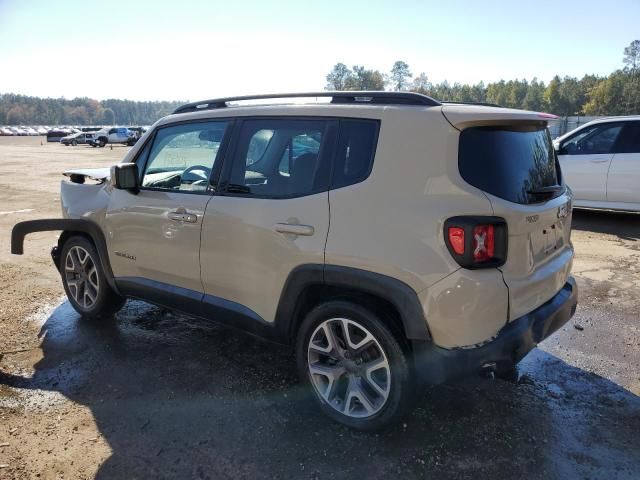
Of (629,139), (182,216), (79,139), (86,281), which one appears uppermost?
(79,139)

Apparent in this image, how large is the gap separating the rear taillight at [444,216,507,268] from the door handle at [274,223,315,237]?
77 centimetres

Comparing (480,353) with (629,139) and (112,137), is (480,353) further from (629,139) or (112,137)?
(112,137)

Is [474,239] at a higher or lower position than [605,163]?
lower

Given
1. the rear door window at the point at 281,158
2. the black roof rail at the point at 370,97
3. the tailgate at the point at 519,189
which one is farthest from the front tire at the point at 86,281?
the tailgate at the point at 519,189

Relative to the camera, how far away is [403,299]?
8.21 ft

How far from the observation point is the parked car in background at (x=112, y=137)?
45250 mm

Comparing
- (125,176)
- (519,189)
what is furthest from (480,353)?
(125,176)

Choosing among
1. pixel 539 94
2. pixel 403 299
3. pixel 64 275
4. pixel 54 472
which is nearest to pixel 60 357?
pixel 64 275

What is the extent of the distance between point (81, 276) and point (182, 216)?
1708 mm

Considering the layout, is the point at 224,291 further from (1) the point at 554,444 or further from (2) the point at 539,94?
(2) the point at 539,94

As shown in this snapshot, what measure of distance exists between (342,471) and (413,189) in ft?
4.84

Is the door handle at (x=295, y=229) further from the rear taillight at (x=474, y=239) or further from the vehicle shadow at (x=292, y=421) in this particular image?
the vehicle shadow at (x=292, y=421)

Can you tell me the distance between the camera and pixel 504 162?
2.62 meters

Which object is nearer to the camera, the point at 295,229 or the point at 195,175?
the point at 295,229
